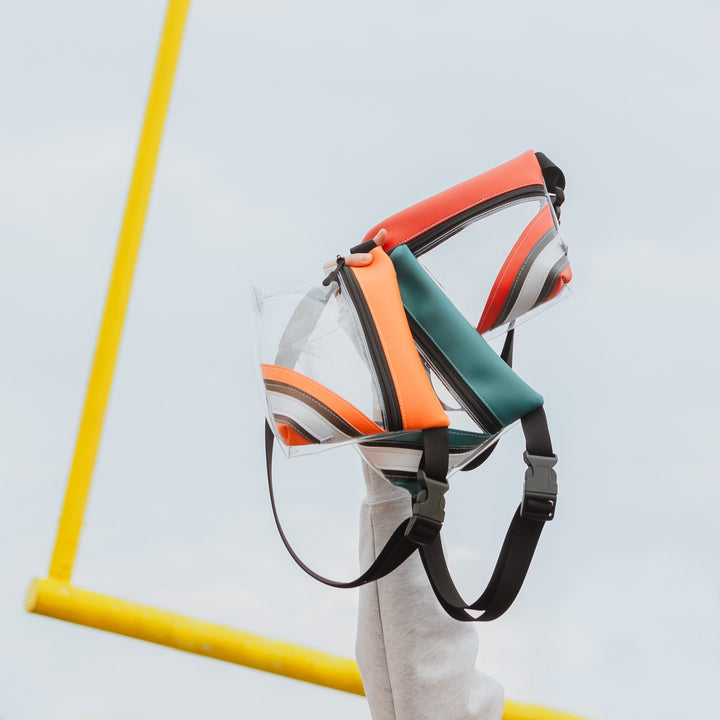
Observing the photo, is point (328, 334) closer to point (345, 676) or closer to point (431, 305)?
point (431, 305)

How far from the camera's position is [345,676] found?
1045 mm

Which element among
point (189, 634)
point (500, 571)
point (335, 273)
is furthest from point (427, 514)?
point (189, 634)

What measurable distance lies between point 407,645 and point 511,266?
0.33 meters

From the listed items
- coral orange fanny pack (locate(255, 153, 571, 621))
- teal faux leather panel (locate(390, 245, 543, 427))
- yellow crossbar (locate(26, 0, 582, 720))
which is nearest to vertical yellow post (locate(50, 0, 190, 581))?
yellow crossbar (locate(26, 0, 582, 720))

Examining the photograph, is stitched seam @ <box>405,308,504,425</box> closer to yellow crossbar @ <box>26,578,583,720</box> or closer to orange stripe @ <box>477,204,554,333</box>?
orange stripe @ <box>477,204,554,333</box>

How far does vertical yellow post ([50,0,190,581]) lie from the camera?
3.60ft

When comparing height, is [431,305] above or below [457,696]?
above

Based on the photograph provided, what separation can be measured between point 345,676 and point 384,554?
0.58 m

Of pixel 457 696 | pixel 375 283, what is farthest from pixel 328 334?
pixel 457 696

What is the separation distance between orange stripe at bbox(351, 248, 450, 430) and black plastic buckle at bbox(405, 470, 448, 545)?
1.7 inches

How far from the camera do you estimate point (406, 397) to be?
1.83ft

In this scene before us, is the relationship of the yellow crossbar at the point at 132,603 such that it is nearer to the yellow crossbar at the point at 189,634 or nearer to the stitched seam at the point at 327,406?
the yellow crossbar at the point at 189,634

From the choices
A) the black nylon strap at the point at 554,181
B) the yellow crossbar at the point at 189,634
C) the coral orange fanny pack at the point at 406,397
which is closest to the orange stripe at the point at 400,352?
the coral orange fanny pack at the point at 406,397

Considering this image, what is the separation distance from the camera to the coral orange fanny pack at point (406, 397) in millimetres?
547
